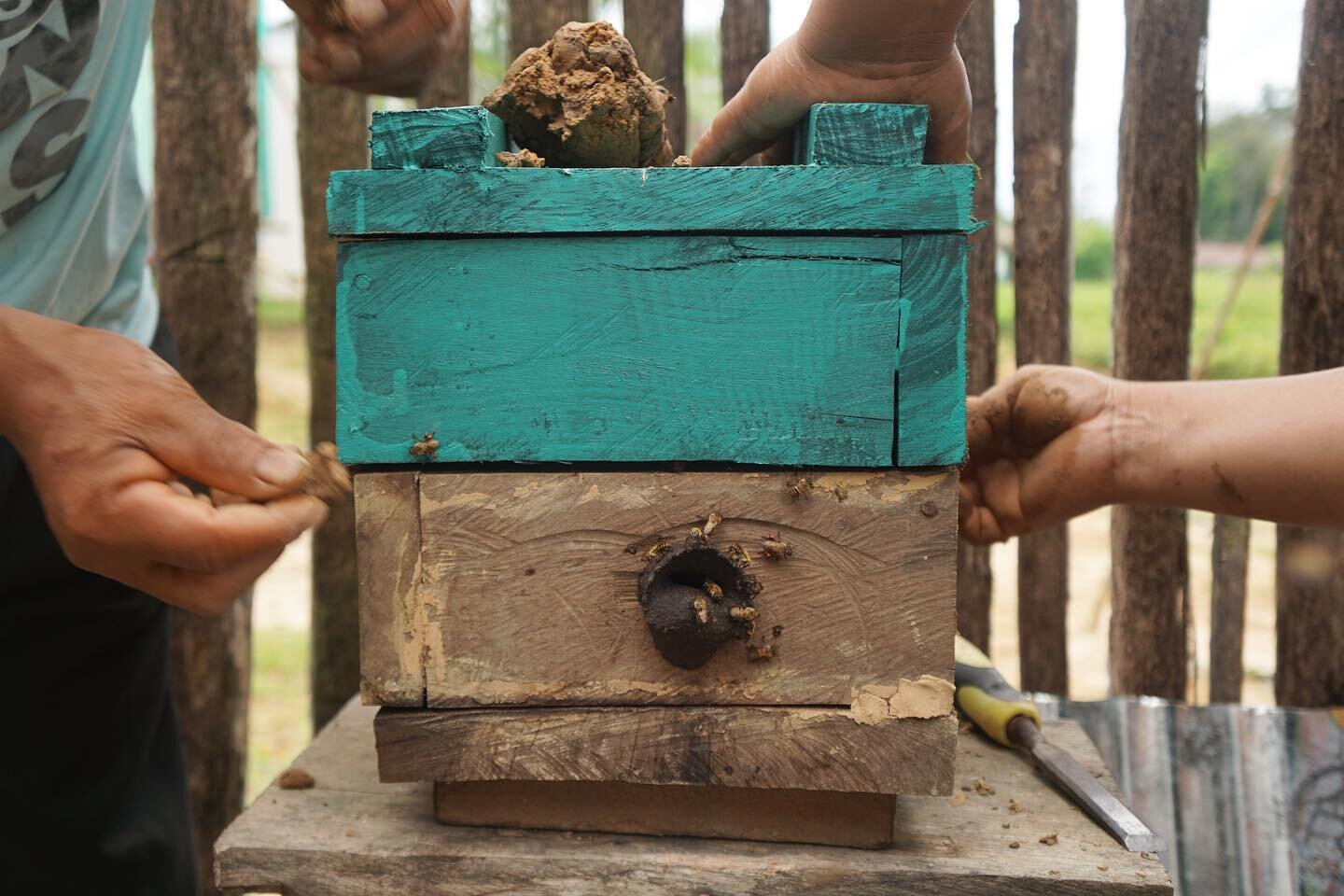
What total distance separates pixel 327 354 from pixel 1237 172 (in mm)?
18842

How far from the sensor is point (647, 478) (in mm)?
1243

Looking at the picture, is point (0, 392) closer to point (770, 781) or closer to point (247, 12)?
point (770, 781)

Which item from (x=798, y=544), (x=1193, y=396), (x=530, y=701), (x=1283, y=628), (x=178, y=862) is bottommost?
(x=178, y=862)

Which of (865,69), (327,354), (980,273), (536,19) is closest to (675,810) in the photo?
(865,69)

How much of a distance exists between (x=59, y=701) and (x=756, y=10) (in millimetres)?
1880

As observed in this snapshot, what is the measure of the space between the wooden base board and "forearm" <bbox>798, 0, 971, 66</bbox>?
922 millimetres

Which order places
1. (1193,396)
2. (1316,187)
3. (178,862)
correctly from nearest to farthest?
(1193,396) < (178,862) < (1316,187)

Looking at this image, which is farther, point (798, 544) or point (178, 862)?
point (178, 862)

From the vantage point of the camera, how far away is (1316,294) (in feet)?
6.97

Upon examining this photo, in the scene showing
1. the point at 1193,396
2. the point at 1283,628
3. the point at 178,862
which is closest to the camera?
the point at 1193,396

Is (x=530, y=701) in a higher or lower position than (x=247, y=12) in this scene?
Result: lower

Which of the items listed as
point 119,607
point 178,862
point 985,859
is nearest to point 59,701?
point 119,607

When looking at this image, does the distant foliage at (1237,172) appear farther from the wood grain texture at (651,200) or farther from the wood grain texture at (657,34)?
the wood grain texture at (651,200)

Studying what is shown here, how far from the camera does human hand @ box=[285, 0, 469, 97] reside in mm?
1264
